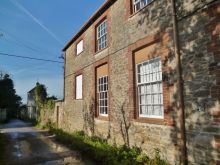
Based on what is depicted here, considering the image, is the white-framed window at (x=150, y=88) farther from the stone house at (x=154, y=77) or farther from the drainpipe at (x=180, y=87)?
the drainpipe at (x=180, y=87)

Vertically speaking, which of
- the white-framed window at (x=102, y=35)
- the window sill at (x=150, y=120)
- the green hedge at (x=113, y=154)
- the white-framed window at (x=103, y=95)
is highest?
the white-framed window at (x=102, y=35)

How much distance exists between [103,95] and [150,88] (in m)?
4.22

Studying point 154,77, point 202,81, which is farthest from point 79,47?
point 202,81

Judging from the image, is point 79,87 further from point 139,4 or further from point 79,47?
point 139,4

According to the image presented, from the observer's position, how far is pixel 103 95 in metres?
11.9

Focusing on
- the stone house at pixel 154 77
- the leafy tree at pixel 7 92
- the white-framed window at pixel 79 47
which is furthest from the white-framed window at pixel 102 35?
the leafy tree at pixel 7 92

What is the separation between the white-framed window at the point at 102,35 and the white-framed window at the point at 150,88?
4.00m

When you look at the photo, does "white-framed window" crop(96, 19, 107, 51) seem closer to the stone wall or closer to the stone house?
the stone house

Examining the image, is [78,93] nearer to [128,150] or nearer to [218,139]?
[128,150]

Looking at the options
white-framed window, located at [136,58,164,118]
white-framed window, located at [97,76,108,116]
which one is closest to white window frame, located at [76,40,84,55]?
white-framed window, located at [97,76,108,116]

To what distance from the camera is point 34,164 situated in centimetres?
882

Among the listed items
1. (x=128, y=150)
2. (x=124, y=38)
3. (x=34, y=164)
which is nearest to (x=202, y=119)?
(x=128, y=150)

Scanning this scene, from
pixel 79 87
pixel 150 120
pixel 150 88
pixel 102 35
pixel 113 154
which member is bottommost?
pixel 113 154

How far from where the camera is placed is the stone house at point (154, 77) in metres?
5.78
